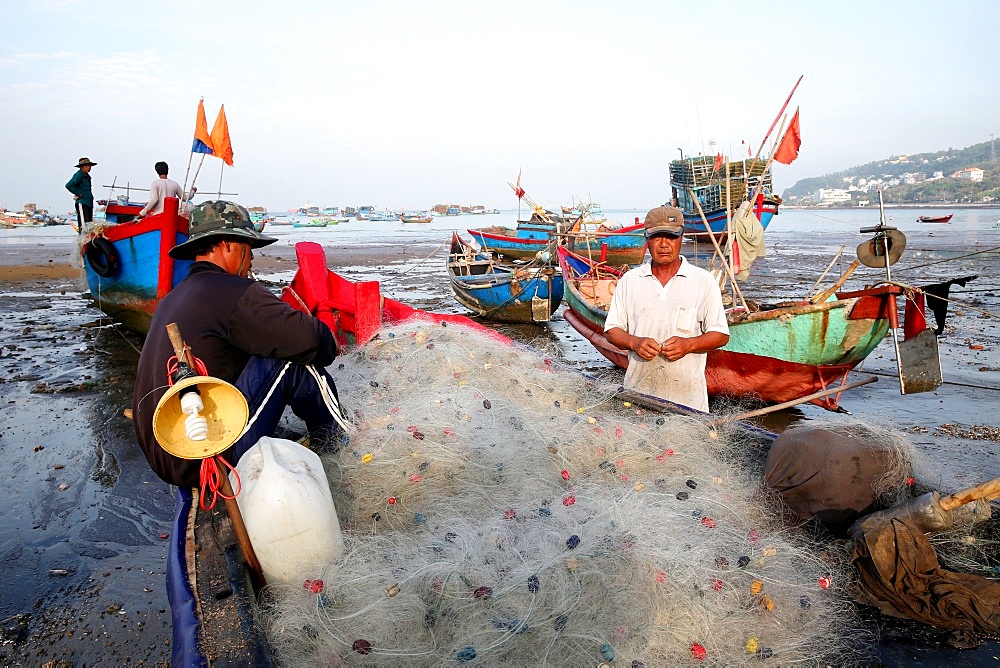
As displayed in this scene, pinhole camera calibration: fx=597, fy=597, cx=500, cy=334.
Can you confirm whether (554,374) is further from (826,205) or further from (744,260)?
(826,205)

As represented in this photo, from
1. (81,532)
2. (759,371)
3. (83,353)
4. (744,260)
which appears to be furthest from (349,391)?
(83,353)

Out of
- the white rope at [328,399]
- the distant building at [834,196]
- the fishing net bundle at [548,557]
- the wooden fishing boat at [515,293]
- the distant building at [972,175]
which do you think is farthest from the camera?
the distant building at [834,196]

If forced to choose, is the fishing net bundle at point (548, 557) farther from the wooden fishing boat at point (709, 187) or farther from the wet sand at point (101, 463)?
the wooden fishing boat at point (709, 187)

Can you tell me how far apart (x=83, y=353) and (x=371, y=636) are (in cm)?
937

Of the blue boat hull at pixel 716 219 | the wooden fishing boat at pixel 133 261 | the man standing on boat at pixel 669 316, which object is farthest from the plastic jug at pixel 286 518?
the blue boat hull at pixel 716 219

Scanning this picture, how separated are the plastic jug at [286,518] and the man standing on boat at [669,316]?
2.20 metres

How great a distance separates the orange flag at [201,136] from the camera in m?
8.52

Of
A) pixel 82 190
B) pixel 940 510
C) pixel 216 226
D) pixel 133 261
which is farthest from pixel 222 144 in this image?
pixel 940 510

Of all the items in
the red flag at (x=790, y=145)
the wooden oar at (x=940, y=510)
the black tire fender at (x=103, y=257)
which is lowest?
the wooden oar at (x=940, y=510)

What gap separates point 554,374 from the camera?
4129 millimetres

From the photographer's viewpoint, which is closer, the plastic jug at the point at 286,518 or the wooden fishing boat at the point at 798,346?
the plastic jug at the point at 286,518

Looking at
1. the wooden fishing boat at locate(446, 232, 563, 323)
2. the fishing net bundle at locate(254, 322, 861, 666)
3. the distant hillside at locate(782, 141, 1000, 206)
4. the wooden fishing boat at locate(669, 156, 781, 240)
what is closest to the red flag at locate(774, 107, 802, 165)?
the wooden fishing boat at locate(446, 232, 563, 323)

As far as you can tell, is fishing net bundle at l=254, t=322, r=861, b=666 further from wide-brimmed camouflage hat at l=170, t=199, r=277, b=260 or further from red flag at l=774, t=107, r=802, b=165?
red flag at l=774, t=107, r=802, b=165

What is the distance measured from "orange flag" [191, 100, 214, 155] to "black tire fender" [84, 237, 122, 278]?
2346mm
